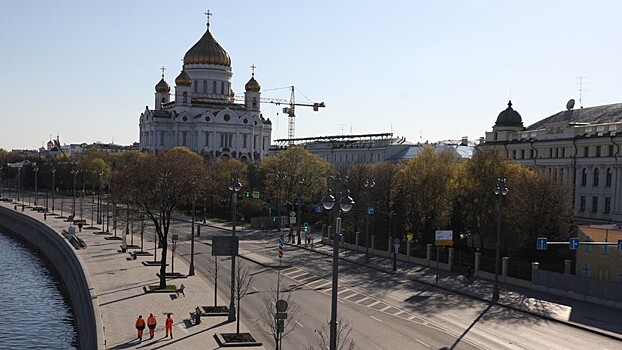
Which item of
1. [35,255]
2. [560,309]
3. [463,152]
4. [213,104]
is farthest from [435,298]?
[213,104]

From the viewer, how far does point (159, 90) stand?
556 feet

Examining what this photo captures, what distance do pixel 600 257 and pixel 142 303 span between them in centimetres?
2817

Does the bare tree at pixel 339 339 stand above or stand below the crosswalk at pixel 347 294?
above

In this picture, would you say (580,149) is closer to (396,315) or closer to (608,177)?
(608,177)

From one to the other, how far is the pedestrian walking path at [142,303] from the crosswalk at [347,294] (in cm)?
647

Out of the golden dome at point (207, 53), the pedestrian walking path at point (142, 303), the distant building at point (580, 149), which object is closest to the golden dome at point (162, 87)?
the golden dome at point (207, 53)

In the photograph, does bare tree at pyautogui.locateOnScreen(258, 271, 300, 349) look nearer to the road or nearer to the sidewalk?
the road

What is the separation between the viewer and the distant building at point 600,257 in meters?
46.8

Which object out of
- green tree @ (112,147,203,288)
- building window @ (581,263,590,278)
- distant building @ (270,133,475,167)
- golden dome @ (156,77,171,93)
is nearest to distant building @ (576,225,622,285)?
building window @ (581,263,590,278)

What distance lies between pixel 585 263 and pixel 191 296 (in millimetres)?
25158

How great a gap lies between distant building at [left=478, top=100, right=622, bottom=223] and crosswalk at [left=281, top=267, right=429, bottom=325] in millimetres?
26276

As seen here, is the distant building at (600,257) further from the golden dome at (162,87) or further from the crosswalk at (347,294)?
the golden dome at (162,87)

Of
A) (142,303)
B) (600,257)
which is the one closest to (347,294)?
(142,303)

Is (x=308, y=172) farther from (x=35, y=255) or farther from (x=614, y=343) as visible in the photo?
(x=614, y=343)
